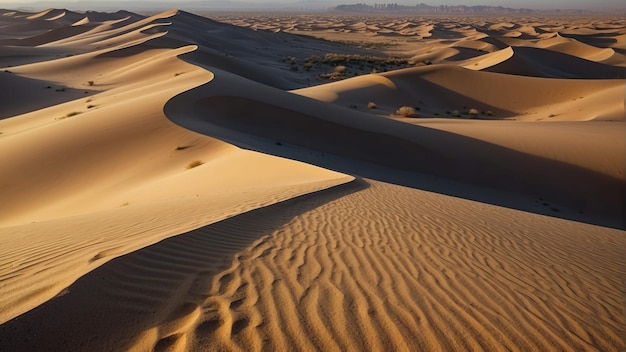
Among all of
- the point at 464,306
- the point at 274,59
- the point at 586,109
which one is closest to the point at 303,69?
the point at 274,59

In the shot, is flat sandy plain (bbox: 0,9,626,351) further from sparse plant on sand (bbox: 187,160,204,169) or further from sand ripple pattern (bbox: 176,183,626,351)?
sparse plant on sand (bbox: 187,160,204,169)

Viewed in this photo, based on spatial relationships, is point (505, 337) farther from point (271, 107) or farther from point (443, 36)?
point (443, 36)

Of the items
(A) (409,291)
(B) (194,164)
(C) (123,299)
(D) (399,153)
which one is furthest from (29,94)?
(A) (409,291)

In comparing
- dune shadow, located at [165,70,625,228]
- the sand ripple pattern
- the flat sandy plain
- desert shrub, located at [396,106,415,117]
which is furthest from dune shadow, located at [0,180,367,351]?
desert shrub, located at [396,106,415,117]

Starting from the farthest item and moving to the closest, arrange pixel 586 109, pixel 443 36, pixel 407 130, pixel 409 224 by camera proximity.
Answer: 1. pixel 443 36
2. pixel 586 109
3. pixel 407 130
4. pixel 409 224

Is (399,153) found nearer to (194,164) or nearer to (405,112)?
(194,164)
